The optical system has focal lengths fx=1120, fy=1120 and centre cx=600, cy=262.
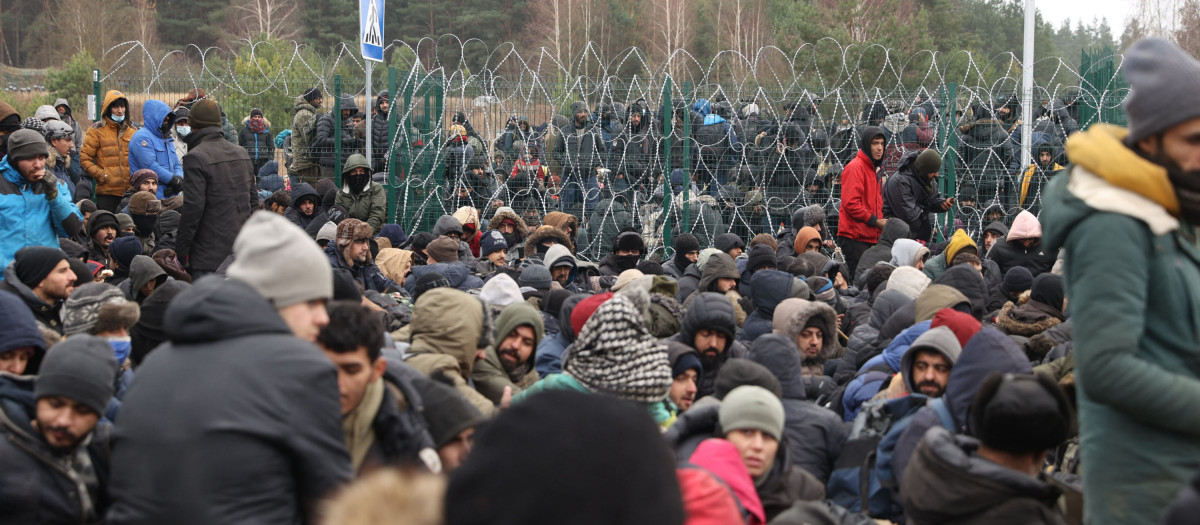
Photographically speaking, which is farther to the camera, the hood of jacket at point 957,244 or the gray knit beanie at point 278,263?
the hood of jacket at point 957,244

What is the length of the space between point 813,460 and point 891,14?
27637mm

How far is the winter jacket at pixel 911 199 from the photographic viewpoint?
9172 millimetres

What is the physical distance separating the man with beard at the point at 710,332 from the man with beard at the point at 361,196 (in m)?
5.80

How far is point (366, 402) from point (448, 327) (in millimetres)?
1536

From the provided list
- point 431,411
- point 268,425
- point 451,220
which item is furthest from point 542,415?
point 451,220

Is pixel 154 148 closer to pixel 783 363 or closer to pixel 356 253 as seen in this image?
pixel 356 253

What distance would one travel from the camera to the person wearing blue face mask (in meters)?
4.32

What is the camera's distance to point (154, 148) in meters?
10.1

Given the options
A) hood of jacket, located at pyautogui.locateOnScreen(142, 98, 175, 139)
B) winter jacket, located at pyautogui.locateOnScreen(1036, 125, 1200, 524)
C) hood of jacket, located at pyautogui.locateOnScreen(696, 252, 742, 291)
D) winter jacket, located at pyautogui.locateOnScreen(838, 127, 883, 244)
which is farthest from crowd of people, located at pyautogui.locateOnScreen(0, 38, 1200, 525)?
hood of jacket, located at pyautogui.locateOnScreen(142, 98, 175, 139)

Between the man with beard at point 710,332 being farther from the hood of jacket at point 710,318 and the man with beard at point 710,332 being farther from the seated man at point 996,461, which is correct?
the seated man at point 996,461

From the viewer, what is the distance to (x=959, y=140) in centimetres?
1110

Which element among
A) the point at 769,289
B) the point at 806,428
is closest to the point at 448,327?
the point at 806,428

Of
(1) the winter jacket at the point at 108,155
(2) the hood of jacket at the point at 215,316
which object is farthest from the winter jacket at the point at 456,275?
(2) the hood of jacket at the point at 215,316

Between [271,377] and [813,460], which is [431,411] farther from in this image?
[813,460]
